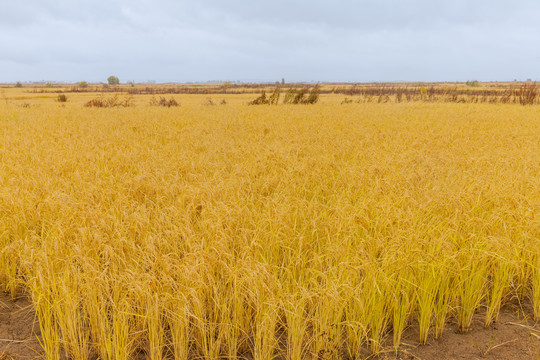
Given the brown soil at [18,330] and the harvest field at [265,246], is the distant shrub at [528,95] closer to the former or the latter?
the harvest field at [265,246]

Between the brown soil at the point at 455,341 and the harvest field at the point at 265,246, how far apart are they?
0.18 feet

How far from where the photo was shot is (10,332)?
8.24 ft

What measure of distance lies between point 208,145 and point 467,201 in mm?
5410

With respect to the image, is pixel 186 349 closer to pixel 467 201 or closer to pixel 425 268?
pixel 425 268

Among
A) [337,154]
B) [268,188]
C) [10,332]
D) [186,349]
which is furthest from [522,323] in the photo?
[337,154]

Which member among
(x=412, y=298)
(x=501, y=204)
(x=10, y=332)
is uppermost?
(x=501, y=204)

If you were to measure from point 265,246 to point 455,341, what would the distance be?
1645mm

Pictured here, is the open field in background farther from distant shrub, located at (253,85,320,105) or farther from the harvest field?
the harvest field

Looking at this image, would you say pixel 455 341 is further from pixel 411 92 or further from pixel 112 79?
pixel 112 79

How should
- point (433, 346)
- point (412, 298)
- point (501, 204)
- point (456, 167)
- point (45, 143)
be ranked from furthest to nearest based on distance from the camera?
point (45, 143), point (456, 167), point (501, 204), point (412, 298), point (433, 346)

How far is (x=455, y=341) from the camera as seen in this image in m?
2.41

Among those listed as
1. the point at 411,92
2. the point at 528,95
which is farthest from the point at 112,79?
the point at 528,95

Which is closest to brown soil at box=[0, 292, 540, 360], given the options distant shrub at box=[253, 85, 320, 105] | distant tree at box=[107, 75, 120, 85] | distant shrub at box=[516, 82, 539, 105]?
distant shrub at box=[253, 85, 320, 105]

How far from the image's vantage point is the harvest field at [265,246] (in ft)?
7.47
